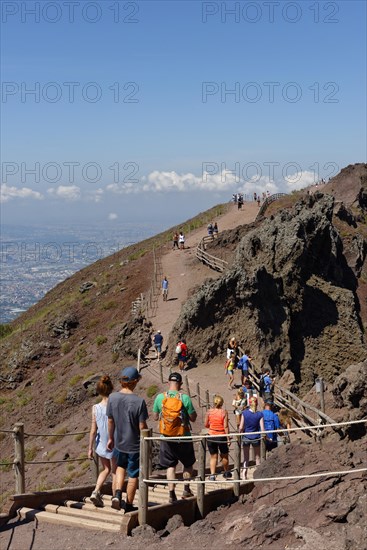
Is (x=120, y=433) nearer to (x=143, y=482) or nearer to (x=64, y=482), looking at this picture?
(x=143, y=482)

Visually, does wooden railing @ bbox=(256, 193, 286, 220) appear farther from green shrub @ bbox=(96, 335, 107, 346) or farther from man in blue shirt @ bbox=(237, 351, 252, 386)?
man in blue shirt @ bbox=(237, 351, 252, 386)

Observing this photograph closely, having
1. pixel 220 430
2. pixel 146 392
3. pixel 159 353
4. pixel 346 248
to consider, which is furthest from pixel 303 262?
pixel 220 430

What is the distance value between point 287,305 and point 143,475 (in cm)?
2319

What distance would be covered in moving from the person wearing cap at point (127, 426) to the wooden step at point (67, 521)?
356 mm

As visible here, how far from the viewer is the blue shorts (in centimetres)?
980

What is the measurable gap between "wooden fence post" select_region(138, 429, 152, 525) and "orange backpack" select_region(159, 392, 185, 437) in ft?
2.67

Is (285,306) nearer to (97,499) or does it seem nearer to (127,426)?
(97,499)

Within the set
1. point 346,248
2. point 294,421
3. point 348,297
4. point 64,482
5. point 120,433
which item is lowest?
point 64,482

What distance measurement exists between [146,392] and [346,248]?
28.6 m

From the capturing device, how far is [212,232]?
5212 centimetres

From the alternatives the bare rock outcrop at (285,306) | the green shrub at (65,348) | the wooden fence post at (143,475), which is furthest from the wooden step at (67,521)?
the green shrub at (65,348)

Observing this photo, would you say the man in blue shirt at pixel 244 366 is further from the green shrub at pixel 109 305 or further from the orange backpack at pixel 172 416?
the green shrub at pixel 109 305

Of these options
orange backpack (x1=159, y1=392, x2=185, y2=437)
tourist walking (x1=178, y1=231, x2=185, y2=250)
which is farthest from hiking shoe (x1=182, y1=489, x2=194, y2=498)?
tourist walking (x1=178, y1=231, x2=185, y2=250)

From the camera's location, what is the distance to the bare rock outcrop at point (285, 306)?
1128 inches
